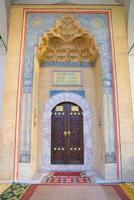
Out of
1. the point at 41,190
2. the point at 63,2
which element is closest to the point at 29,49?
the point at 63,2

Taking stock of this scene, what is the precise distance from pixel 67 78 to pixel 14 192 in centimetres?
310

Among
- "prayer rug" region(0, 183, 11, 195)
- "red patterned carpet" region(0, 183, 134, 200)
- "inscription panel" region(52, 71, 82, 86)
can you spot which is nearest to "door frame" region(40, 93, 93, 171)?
"inscription panel" region(52, 71, 82, 86)

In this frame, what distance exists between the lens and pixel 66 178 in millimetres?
4363

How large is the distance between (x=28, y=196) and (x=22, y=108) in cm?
185

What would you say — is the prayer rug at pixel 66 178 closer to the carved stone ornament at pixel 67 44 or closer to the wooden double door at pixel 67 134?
the wooden double door at pixel 67 134

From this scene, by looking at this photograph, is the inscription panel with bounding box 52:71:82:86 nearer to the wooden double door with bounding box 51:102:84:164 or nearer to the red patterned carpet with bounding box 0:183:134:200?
the wooden double door with bounding box 51:102:84:164

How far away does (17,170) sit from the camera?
A: 4176 millimetres

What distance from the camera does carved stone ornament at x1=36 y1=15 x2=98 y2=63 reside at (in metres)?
4.91

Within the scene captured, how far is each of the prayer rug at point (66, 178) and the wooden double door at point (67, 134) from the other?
1.59 feet

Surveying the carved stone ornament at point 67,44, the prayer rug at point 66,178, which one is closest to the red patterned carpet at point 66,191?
the prayer rug at point 66,178

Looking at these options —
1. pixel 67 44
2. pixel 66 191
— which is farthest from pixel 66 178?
pixel 67 44

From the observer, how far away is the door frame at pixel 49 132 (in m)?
5.17

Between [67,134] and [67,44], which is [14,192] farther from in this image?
[67,44]

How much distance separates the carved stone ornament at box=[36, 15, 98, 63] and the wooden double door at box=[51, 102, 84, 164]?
128 cm
